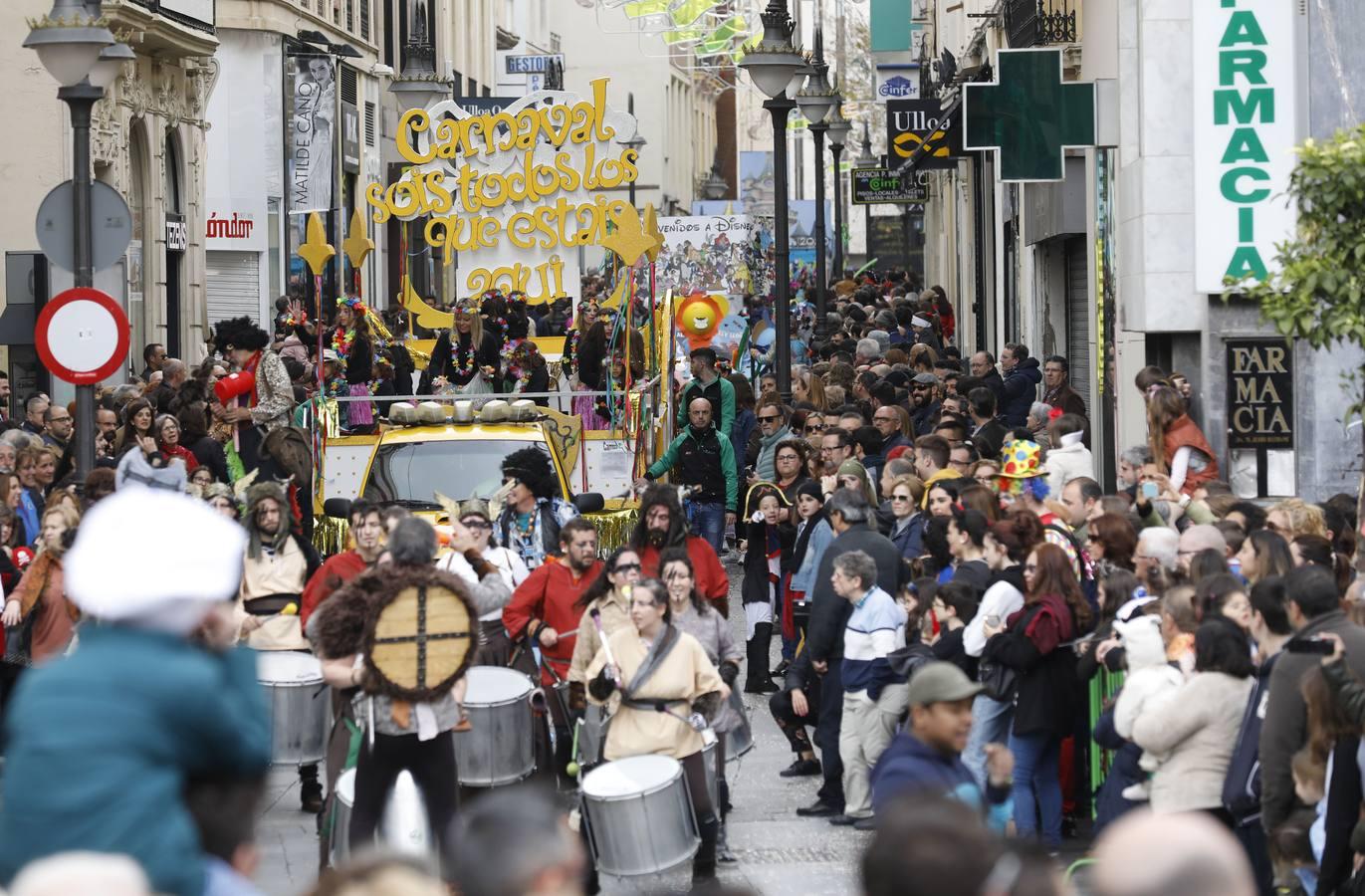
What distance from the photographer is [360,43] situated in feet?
155

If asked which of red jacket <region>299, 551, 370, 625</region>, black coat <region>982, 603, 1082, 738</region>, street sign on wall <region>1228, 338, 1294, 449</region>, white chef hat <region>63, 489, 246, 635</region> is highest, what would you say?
street sign on wall <region>1228, 338, 1294, 449</region>

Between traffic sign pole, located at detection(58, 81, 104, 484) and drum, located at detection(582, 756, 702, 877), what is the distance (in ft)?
19.2

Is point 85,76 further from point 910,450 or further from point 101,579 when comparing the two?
point 101,579

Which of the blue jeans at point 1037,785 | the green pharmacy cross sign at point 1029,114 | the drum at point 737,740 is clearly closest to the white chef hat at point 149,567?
the blue jeans at point 1037,785

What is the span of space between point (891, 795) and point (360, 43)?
140ft

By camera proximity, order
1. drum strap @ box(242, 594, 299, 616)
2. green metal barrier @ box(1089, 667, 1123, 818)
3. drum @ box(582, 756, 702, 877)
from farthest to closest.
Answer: drum strap @ box(242, 594, 299, 616) < green metal barrier @ box(1089, 667, 1123, 818) < drum @ box(582, 756, 702, 877)

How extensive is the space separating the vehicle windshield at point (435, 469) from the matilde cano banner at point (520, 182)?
19.1 ft

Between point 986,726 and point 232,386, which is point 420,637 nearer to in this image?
point 986,726

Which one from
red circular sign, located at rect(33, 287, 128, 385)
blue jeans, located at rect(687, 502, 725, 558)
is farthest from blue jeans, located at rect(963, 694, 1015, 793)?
blue jeans, located at rect(687, 502, 725, 558)

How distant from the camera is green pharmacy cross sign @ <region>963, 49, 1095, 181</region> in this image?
1752 centimetres

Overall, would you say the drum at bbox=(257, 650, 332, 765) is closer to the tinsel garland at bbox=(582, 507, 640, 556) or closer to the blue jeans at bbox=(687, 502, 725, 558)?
the tinsel garland at bbox=(582, 507, 640, 556)

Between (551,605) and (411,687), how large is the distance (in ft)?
8.86

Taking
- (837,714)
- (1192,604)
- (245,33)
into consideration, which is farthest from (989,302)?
(1192,604)

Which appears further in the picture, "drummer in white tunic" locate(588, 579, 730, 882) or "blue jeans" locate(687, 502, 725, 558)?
"blue jeans" locate(687, 502, 725, 558)
